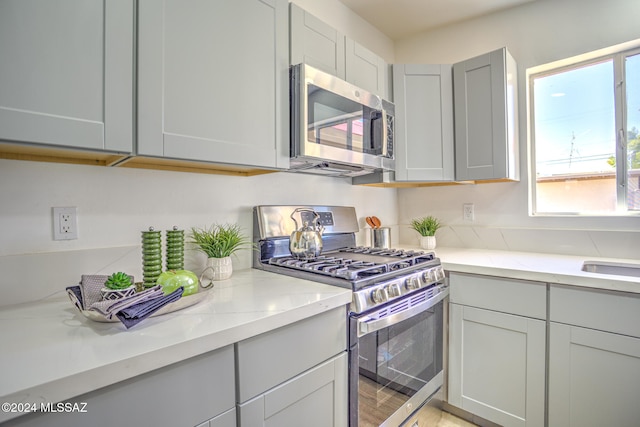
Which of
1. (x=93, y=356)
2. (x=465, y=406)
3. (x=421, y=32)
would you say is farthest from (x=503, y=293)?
(x=421, y=32)

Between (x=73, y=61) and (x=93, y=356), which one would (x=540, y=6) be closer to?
(x=73, y=61)

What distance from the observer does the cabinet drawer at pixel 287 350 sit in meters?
0.87

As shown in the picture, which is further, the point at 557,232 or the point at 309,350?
the point at 557,232

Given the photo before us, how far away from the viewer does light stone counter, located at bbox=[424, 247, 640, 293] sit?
4.34 feet

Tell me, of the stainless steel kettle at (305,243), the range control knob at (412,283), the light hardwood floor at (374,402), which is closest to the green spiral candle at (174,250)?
the stainless steel kettle at (305,243)

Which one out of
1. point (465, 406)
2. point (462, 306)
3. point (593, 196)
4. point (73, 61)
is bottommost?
point (465, 406)

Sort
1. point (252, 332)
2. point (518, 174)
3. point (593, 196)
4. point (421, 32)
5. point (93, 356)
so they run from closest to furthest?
point (93, 356) < point (252, 332) < point (593, 196) < point (518, 174) < point (421, 32)

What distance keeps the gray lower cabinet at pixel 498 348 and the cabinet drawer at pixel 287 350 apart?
90 centimetres

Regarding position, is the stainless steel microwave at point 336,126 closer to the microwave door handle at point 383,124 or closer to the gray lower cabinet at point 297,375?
the microwave door handle at point 383,124

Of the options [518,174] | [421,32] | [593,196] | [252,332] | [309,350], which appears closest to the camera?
[252,332]

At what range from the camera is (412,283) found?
1479 mm

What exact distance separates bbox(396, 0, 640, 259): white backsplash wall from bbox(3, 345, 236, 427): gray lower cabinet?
2.09m

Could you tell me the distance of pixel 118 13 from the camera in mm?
945

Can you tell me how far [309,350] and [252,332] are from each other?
0.87ft
